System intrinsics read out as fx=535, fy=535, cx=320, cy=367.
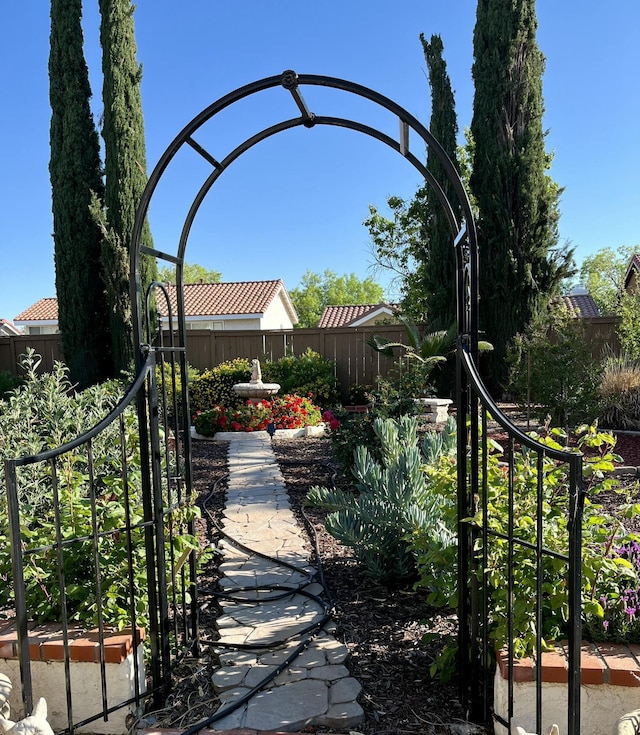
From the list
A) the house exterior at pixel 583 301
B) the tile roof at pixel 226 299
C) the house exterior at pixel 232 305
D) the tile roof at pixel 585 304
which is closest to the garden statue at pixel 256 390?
the house exterior at pixel 232 305

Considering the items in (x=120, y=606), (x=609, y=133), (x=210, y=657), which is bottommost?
(x=210, y=657)

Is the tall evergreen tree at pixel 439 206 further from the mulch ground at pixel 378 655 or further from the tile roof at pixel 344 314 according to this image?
the tile roof at pixel 344 314

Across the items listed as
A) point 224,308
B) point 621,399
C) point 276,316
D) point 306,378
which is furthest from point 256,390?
point 276,316

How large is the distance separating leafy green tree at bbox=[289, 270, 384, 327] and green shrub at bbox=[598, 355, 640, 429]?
1600 inches

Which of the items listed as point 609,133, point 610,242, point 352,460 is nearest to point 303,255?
point 610,242

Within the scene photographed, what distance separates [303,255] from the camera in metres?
49.7

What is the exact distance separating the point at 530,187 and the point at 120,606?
456 inches

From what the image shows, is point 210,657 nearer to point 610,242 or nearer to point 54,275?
point 54,275

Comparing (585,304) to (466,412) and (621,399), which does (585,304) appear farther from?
(466,412)

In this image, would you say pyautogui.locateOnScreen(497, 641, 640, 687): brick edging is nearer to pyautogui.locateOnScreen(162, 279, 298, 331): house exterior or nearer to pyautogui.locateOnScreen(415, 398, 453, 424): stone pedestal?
pyautogui.locateOnScreen(415, 398, 453, 424): stone pedestal

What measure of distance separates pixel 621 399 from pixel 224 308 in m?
20.0

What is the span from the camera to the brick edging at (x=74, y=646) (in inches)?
73.5

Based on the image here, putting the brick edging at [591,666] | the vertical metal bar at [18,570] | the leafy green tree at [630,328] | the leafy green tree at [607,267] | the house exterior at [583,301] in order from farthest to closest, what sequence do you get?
the leafy green tree at [607,267] → the house exterior at [583,301] → the leafy green tree at [630,328] → the brick edging at [591,666] → the vertical metal bar at [18,570]

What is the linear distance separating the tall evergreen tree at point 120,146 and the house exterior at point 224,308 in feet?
35.9
